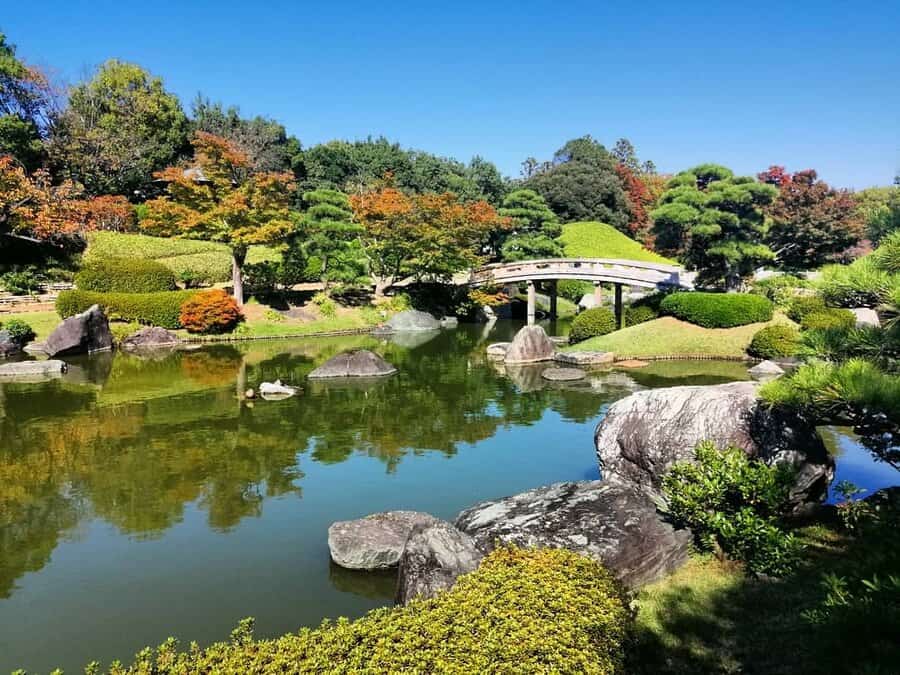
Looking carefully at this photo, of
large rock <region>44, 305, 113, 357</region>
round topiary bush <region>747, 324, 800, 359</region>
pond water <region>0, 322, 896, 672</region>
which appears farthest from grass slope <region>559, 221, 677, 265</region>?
large rock <region>44, 305, 113, 357</region>

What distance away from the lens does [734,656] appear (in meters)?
6.00

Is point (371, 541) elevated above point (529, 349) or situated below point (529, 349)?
below

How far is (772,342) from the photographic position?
Answer: 23.8 m

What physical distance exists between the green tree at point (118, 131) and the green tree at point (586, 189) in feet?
107

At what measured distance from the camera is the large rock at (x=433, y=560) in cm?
696

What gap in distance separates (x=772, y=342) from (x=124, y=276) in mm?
30779

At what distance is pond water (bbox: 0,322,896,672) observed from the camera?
8094mm

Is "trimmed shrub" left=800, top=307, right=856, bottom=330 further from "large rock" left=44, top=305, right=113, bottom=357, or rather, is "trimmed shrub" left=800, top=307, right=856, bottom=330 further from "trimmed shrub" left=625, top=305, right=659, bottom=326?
"large rock" left=44, top=305, right=113, bottom=357

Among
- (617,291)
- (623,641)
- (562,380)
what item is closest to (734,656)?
(623,641)

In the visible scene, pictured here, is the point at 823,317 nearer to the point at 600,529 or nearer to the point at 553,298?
the point at 553,298

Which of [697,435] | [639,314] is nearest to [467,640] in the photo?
[697,435]

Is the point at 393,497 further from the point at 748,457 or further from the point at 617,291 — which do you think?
the point at 617,291

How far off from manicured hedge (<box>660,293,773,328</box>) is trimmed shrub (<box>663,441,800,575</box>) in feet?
61.6

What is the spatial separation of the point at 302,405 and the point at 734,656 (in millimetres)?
14395
